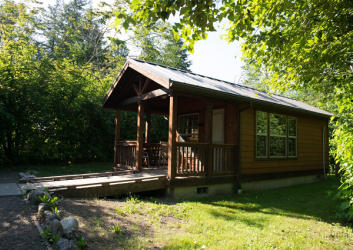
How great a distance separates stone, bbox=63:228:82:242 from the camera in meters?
3.32

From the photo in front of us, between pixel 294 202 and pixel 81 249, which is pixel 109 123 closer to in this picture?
pixel 294 202

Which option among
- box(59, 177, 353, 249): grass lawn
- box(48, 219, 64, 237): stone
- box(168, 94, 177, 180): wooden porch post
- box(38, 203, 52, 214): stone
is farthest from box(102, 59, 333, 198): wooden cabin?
box(48, 219, 64, 237): stone

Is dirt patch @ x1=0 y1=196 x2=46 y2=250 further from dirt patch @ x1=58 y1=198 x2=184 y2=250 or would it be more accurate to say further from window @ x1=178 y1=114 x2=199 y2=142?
window @ x1=178 y1=114 x2=199 y2=142

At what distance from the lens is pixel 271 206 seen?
21.6ft

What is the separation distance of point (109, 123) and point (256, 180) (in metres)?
7.67

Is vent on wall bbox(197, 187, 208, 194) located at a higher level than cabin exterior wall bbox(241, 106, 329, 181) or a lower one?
lower

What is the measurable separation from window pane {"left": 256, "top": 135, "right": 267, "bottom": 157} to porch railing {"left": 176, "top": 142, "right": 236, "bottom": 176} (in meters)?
1.32

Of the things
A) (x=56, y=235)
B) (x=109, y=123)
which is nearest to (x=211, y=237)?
(x=56, y=235)

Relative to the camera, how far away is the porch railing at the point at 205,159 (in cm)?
709

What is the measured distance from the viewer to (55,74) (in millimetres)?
11805

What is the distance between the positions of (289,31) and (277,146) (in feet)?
16.5

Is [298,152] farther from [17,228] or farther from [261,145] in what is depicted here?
[17,228]

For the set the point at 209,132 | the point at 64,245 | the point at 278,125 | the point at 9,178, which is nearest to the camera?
the point at 64,245

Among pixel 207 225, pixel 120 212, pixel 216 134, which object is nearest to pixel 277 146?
pixel 216 134
